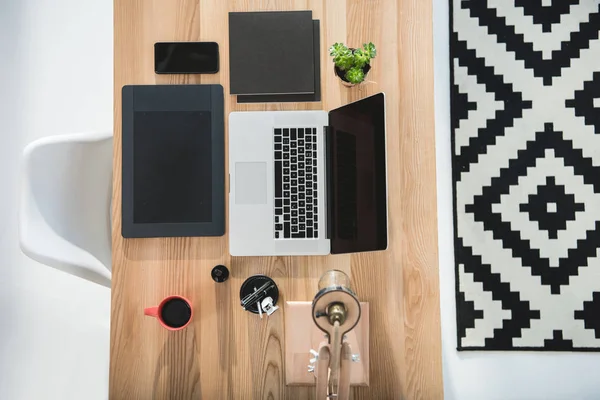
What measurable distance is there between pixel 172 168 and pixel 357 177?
465mm

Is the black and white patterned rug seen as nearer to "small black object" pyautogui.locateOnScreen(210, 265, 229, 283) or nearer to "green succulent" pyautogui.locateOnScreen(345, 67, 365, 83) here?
"green succulent" pyautogui.locateOnScreen(345, 67, 365, 83)

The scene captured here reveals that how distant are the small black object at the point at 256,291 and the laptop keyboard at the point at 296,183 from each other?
0.38 ft

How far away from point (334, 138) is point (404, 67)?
267 mm

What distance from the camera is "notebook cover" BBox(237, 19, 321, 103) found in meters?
1.12

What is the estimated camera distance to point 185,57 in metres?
1.13

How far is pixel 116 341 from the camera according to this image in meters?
1.08

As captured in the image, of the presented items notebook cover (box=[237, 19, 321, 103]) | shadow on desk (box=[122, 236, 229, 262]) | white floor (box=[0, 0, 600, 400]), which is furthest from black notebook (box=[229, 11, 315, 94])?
white floor (box=[0, 0, 600, 400])

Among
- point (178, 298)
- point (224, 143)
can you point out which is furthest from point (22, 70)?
point (178, 298)

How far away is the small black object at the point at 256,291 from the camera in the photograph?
1065 millimetres

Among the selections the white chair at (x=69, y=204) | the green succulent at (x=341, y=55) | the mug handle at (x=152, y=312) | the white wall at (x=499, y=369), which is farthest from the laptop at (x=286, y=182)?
the white wall at (x=499, y=369)

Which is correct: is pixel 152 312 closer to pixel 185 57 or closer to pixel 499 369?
pixel 185 57

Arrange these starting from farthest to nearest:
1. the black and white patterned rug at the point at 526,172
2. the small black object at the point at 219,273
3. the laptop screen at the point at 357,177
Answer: the black and white patterned rug at the point at 526,172
the small black object at the point at 219,273
the laptop screen at the point at 357,177

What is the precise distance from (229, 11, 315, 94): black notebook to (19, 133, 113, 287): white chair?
444mm

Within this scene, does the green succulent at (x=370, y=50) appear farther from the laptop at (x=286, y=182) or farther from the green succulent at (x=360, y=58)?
the laptop at (x=286, y=182)
